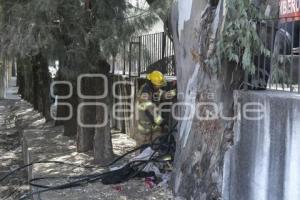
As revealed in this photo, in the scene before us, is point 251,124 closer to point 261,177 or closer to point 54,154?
point 261,177

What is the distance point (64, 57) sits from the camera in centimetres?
862

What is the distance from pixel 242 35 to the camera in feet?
18.7

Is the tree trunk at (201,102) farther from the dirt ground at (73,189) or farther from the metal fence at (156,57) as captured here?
the metal fence at (156,57)

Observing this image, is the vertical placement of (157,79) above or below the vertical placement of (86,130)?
above

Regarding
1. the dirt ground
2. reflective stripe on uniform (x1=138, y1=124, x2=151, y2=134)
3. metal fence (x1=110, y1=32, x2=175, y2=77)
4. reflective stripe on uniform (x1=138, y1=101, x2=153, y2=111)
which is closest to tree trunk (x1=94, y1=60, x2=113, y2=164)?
the dirt ground

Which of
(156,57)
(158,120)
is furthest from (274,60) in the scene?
(156,57)

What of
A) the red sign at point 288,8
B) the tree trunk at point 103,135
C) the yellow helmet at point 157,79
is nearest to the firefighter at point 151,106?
the yellow helmet at point 157,79

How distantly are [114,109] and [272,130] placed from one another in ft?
30.3

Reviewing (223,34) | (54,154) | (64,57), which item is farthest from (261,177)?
(54,154)

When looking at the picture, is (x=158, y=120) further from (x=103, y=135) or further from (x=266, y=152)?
(x=266, y=152)

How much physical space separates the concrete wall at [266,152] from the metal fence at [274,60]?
22 cm

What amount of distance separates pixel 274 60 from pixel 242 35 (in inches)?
18.7

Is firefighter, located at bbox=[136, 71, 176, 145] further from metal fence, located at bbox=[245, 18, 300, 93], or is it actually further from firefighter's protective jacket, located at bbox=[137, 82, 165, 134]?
metal fence, located at bbox=[245, 18, 300, 93]

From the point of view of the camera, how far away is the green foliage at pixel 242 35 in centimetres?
570
